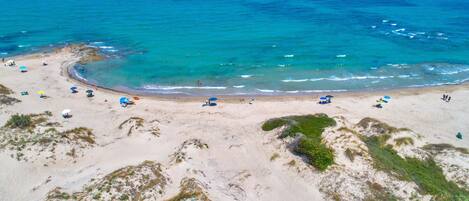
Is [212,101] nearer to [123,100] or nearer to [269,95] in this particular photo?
[269,95]

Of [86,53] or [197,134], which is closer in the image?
[197,134]

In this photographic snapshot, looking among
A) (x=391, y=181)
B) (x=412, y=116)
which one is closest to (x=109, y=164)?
(x=391, y=181)

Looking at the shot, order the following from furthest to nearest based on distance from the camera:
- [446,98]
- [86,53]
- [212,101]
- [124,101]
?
[86,53], [446,98], [212,101], [124,101]

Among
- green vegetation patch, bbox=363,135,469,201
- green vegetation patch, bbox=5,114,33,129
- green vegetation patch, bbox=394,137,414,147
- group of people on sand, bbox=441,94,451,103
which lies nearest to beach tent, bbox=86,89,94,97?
green vegetation patch, bbox=5,114,33,129

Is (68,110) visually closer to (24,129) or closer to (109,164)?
(24,129)

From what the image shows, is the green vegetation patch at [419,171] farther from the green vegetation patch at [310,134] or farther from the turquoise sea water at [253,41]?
the turquoise sea water at [253,41]

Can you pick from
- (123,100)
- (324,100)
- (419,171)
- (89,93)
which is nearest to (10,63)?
(89,93)
